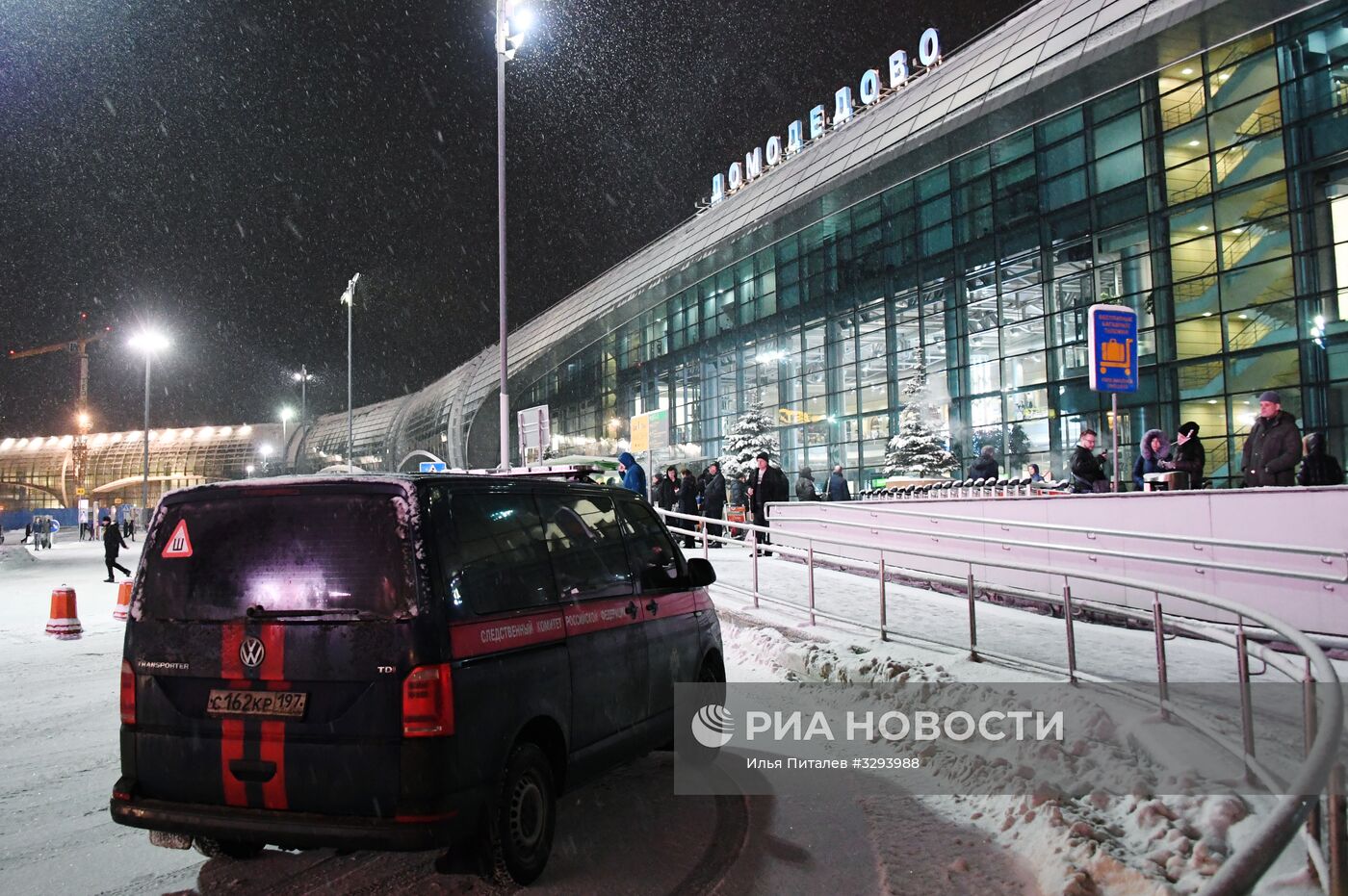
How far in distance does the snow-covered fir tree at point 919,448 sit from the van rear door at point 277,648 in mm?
29081

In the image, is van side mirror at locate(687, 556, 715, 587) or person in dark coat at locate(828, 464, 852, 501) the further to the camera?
person in dark coat at locate(828, 464, 852, 501)

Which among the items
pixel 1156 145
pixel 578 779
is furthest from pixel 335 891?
pixel 1156 145

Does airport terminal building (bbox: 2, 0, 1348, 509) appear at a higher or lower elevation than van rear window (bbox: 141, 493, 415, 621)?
higher

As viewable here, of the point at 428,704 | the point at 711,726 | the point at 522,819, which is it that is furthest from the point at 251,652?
the point at 711,726

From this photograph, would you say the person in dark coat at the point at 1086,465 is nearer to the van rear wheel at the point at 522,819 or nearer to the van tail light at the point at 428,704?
the van rear wheel at the point at 522,819

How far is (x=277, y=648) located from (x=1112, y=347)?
37.1 ft

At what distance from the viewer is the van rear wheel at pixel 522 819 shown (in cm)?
400

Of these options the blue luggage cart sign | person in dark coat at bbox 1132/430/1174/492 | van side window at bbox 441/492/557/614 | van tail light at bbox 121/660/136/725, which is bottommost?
van tail light at bbox 121/660/136/725

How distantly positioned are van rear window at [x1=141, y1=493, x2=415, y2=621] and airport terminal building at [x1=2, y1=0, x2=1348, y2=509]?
23629 millimetres

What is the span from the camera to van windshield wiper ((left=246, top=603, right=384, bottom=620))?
3.90 metres

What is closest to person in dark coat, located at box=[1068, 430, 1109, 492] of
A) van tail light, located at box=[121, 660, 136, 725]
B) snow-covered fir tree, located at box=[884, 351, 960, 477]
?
van tail light, located at box=[121, 660, 136, 725]

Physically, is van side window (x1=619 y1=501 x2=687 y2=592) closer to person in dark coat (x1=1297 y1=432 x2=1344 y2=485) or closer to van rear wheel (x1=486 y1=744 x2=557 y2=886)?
van rear wheel (x1=486 y1=744 x2=557 y2=886)

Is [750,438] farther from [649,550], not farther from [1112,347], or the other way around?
[649,550]

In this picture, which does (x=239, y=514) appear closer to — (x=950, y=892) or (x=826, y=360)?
(x=950, y=892)
